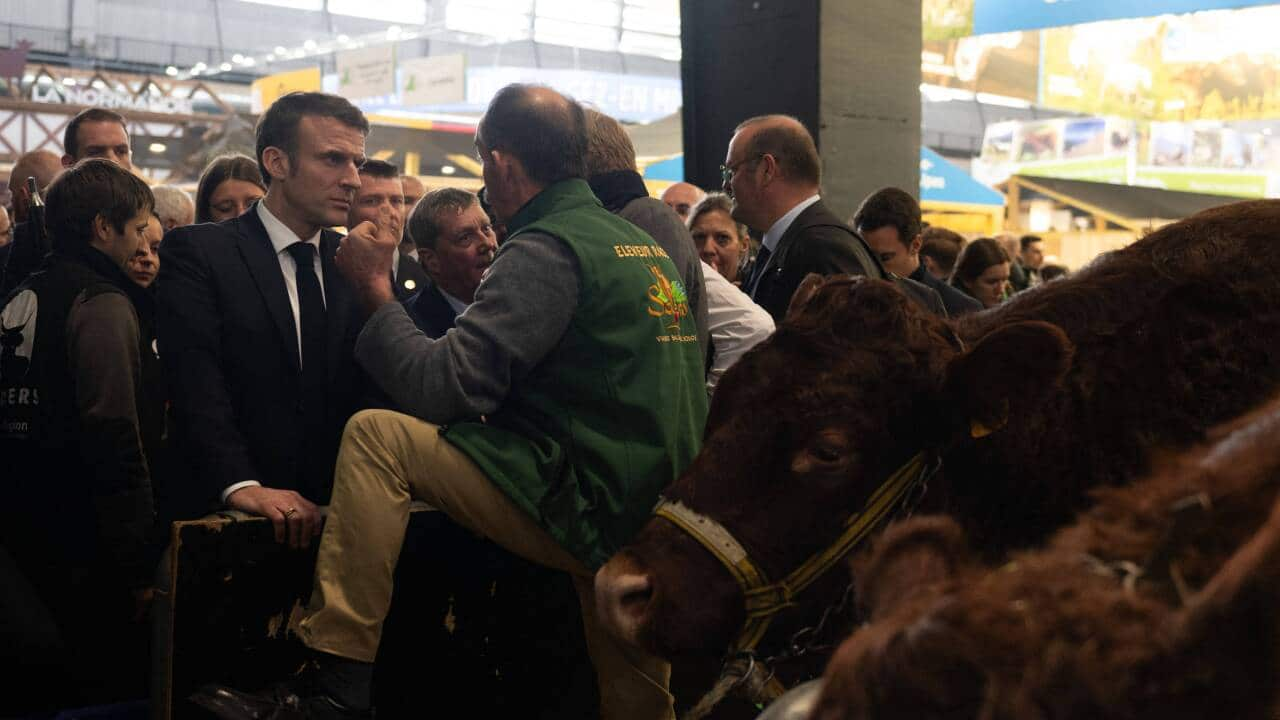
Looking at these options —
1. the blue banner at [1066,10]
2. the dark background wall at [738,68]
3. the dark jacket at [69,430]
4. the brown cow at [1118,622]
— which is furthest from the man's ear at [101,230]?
the blue banner at [1066,10]

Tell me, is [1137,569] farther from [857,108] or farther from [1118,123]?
[1118,123]

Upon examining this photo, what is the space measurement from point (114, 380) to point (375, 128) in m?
14.1

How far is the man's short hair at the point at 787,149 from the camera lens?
4.58m

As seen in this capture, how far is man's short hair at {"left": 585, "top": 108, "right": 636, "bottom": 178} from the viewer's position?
411cm

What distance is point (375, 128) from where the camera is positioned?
16.9 m

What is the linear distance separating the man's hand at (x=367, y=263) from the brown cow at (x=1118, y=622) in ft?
8.08

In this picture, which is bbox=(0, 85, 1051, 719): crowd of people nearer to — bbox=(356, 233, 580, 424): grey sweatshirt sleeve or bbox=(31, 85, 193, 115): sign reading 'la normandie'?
bbox=(356, 233, 580, 424): grey sweatshirt sleeve

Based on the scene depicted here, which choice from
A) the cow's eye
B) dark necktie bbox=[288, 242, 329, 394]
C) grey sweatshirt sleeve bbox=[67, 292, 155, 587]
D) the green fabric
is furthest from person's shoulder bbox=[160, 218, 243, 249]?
the cow's eye

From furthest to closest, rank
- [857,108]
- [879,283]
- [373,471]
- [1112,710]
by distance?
[857,108], [373,471], [879,283], [1112,710]

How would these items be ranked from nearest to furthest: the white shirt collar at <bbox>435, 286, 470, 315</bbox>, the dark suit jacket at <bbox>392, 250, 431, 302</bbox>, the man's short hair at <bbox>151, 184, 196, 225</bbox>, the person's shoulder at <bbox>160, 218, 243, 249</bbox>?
1. the person's shoulder at <bbox>160, 218, 243, 249</bbox>
2. the white shirt collar at <bbox>435, 286, 470, 315</bbox>
3. the dark suit jacket at <bbox>392, 250, 431, 302</bbox>
4. the man's short hair at <bbox>151, 184, 196, 225</bbox>

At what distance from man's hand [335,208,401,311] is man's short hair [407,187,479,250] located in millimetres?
947

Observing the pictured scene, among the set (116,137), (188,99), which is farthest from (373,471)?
(188,99)

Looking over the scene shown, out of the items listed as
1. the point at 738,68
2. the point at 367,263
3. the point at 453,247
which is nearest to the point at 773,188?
the point at 453,247

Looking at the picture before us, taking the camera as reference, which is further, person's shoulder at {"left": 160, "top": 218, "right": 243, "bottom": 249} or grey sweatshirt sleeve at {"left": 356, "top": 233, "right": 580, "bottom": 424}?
person's shoulder at {"left": 160, "top": 218, "right": 243, "bottom": 249}
